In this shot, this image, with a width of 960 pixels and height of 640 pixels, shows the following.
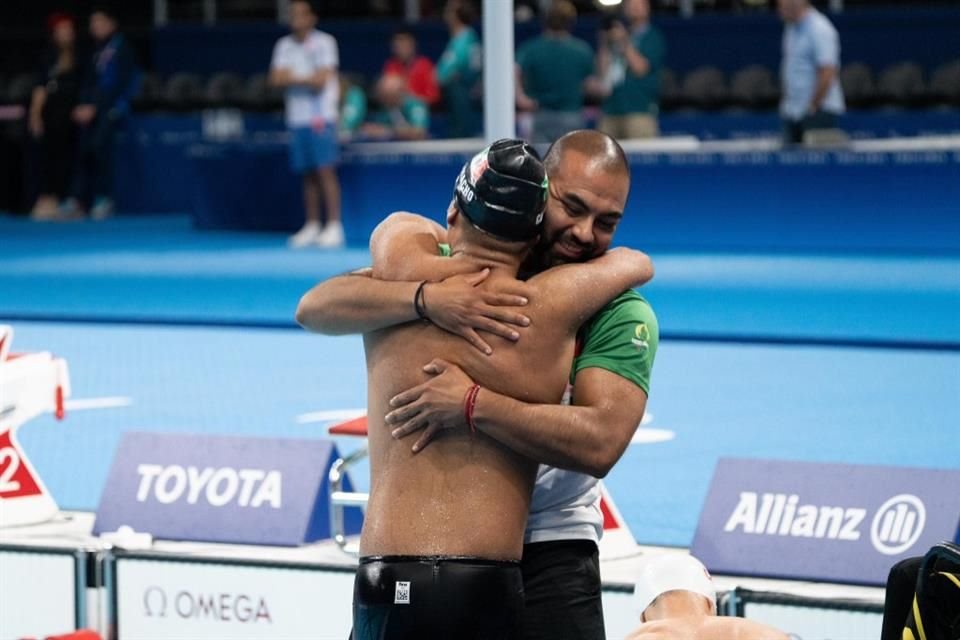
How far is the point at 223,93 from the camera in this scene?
951 inches

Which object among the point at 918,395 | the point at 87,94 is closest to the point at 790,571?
the point at 918,395

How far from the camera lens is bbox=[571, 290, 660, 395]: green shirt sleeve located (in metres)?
3.83

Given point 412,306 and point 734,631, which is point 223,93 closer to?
point 412,306

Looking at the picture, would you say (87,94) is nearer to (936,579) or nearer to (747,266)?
(747,266)

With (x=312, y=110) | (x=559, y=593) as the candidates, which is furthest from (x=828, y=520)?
(x=312, y=110)

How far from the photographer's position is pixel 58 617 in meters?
6.00

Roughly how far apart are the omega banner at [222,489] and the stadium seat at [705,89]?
15832 mm

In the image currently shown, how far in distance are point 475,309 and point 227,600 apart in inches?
96.5

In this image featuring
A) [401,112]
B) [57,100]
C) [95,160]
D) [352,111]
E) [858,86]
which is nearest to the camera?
[401,112]

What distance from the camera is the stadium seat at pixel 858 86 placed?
21.1 metres

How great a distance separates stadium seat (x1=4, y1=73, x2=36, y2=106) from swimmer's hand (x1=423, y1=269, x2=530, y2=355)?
71.0 feet

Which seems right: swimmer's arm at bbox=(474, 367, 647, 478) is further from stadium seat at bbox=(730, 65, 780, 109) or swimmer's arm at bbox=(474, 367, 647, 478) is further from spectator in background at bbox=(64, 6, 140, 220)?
spectator in background at bbox=(64, 6, 140, 220)

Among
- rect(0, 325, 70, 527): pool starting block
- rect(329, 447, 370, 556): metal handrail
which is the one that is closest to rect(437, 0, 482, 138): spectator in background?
rect(0, 325, 70, 527): pool starting block

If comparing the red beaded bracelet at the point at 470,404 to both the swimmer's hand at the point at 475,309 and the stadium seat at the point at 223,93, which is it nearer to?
the swimmer's hand at the point at 475,309
